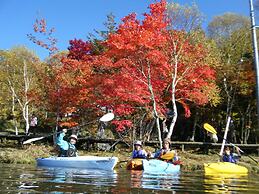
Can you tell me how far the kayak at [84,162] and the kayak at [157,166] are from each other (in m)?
1.15

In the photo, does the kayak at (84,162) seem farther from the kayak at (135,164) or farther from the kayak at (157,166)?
the kayak at (157,166)

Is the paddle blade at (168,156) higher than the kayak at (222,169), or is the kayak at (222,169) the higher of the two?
the paddle blade at (168,156)

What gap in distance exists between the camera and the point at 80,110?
67.7 feet

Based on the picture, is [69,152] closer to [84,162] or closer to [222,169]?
[84,162]

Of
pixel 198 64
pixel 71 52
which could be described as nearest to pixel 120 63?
pixel 198 64

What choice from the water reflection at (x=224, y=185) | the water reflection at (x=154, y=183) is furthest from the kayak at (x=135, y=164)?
the water reflection at (x=154, y=183)

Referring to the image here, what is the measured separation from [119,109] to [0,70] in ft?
59.7

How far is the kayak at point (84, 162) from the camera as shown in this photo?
41.3 ft

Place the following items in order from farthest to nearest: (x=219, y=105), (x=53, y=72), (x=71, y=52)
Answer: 1. (x=71, y=52)
2. (x=219, y=105)
3. (x=53, y=72)

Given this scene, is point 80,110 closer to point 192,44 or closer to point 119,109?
point 119,109

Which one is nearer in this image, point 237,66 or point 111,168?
point 111,168

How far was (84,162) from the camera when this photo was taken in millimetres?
12867

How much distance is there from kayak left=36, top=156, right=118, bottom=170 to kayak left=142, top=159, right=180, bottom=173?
1.15m

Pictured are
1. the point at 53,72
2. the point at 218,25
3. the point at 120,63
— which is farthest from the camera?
the point at 218,25
